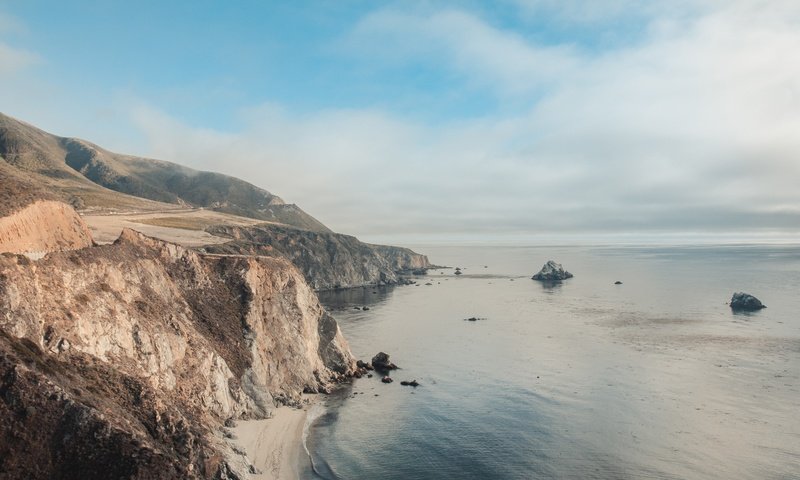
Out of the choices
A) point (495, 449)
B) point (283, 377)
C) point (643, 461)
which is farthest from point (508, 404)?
point (283, 377)

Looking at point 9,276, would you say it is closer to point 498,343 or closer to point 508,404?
point 508,404

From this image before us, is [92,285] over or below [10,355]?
over

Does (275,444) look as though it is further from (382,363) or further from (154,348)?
(382,363)

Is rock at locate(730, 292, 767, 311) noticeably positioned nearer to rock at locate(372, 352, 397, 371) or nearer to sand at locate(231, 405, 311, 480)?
rock at locate(372, 352, 397, 371)

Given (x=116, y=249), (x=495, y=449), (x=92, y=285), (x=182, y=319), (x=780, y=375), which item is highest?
(x=116, y=249)

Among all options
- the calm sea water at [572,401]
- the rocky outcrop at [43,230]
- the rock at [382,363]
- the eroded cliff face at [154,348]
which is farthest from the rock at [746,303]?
the rocky outcrop at [43,230]

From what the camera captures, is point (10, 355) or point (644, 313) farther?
point (644, 313)

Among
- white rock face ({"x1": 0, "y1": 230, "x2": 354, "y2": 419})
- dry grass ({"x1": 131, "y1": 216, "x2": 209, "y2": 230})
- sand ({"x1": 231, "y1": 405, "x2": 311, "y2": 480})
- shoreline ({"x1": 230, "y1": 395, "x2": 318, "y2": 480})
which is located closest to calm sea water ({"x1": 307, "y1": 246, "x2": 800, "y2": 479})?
shoreline ({"x1": 230, "y1": 395, "x2": 318, "y2": 480})
